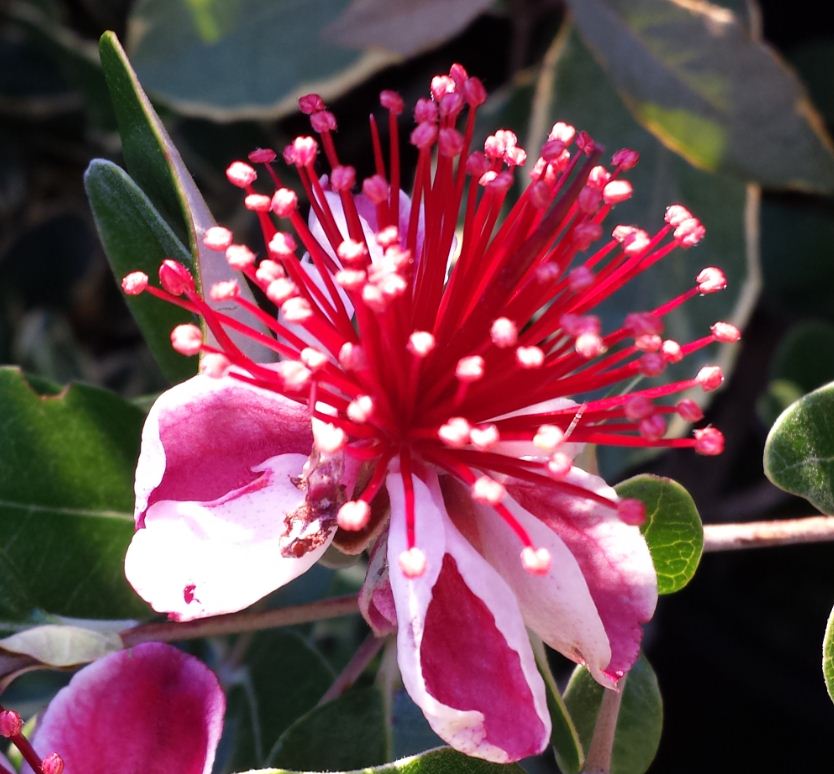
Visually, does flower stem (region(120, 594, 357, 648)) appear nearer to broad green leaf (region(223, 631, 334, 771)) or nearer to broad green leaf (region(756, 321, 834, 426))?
broad green leaf (region(223, 631, 334, 771))

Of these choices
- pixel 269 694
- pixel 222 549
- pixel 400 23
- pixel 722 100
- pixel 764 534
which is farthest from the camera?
pixel 400 23

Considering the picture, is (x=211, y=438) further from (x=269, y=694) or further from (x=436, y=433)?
(x=269, y=694)

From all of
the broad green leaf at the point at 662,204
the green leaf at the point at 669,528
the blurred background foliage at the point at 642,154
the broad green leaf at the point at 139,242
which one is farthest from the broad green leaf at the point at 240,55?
the green leaf at the point at 669,528

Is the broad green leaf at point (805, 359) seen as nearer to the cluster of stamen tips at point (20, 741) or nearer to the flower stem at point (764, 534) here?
the flower stem at point (764, 534)

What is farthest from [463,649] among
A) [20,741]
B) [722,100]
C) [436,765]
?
[722,100]

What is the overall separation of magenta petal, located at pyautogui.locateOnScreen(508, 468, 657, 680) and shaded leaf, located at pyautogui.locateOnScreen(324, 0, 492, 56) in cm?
70

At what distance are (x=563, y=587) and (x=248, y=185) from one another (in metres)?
0.34

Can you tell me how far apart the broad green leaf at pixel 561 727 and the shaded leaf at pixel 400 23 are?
2.47ft

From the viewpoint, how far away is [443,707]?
61cm

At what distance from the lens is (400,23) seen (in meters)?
1.24

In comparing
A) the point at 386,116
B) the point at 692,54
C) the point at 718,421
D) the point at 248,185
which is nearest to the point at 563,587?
the point at 248,185

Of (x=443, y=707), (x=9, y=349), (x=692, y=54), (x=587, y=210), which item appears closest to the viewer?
(x=443, y=707)

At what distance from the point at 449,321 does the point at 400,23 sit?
60cm

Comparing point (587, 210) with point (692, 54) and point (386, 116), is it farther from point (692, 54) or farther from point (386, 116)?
point (386, 116)
